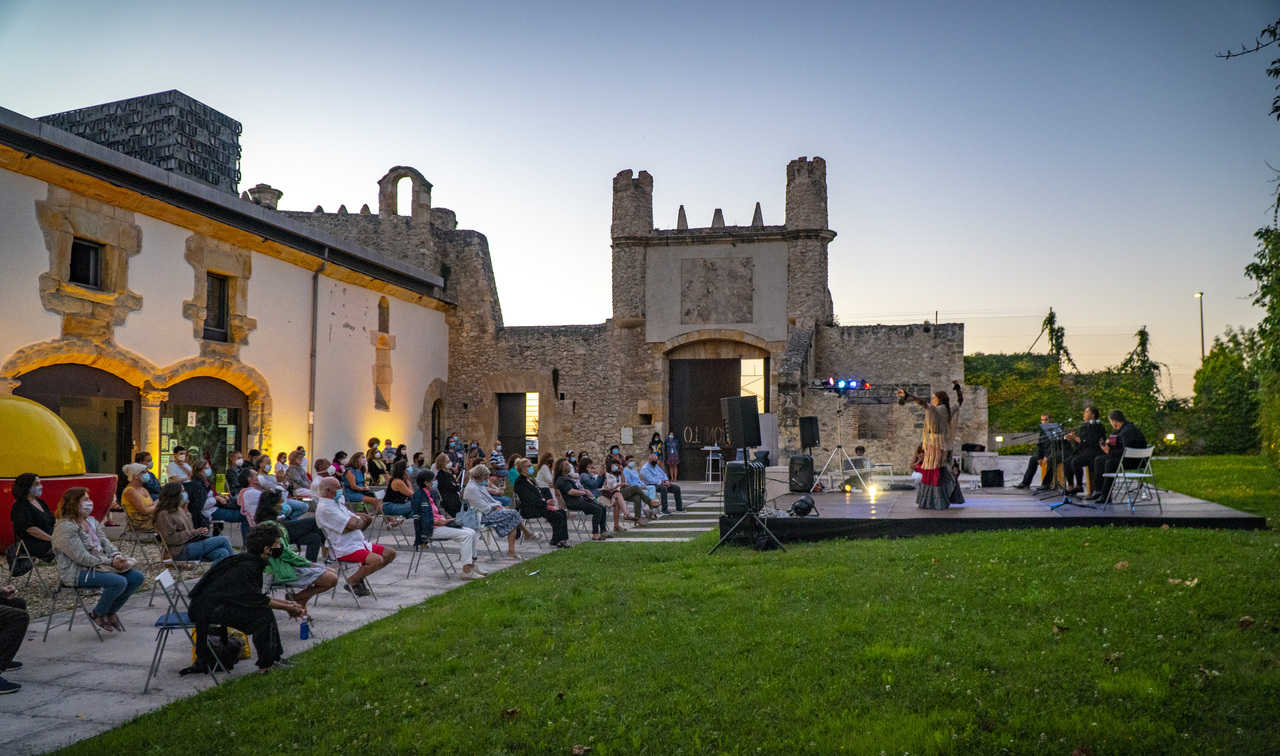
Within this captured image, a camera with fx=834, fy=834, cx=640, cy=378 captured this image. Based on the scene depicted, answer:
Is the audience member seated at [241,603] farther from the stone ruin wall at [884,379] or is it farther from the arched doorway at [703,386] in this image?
the arched doorway at [703,386]

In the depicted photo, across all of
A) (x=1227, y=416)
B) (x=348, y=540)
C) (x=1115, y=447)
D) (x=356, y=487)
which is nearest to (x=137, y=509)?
(x=348, y=540)

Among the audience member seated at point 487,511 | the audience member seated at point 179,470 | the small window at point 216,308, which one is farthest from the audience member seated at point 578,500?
the small window at point 216,308

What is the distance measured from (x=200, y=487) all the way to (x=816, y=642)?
7002 millimetres

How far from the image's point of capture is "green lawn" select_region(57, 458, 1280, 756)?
3744mm

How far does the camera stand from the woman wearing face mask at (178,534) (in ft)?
22.6

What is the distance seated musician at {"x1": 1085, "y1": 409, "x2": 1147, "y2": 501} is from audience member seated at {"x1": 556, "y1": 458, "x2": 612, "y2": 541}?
19.4 ft

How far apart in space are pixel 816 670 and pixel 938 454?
18.6 feet

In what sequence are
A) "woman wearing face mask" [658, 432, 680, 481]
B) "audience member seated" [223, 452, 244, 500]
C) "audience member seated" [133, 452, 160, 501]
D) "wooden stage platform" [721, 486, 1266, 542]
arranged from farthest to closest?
"woman wearing face mask" [658, 432, 680, 481] < "audience member seated" [223, 452, 244, 500] < "audience member seated" [133, 452, 160, 501] < "wooden stage platform" [721, 486, 1266, 542]

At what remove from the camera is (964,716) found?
3.79 meters

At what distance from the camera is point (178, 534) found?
6957 mm

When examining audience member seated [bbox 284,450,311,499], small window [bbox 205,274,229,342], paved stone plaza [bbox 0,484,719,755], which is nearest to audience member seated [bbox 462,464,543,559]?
paved stone plaza [bbox 0,484,719,755]

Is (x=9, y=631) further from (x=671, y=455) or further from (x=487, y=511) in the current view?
(x=671, y=455)

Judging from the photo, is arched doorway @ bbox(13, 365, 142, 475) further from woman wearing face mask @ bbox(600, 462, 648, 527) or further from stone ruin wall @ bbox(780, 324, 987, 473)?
stone ruin wall @ bbox(780, 324, 987, 473)

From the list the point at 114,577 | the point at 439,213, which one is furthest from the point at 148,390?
the point at 439,213
